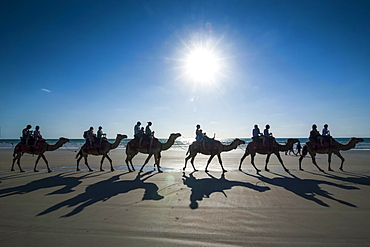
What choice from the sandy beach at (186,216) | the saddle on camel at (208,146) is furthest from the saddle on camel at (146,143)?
the sandy beach at (186,216)

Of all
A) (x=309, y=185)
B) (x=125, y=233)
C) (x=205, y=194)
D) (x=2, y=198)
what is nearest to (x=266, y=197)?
(x=205, y=194)

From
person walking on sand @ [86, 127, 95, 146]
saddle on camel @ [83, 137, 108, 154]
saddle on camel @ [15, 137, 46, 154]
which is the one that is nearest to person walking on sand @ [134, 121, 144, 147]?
saddle on camel @ [83, 137, 108, 154]

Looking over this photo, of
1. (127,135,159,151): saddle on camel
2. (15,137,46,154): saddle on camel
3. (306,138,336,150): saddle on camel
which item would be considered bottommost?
(15,137,46,154): saddle on camel

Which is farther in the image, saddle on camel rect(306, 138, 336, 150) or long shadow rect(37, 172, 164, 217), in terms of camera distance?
saddle on camel rect(306, 138, 336, 150)

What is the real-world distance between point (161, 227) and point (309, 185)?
6573 mm

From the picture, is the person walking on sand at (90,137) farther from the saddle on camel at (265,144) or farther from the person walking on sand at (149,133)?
the saddle on camel at (265,144)

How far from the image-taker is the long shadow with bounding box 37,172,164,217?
5.80 metres

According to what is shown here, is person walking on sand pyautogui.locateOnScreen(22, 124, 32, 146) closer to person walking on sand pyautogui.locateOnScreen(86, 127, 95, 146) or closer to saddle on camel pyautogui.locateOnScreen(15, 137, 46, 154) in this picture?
saddle on camel pyautogui.locateOnScreen(15, 137, 46, 154)

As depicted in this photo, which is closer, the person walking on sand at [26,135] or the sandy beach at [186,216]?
the sandy beach at [186,216]

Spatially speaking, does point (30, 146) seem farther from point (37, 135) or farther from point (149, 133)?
point (149, 133)

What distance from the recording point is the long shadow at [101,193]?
5.80 meters

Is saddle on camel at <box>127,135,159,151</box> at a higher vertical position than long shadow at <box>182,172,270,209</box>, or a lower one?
higher

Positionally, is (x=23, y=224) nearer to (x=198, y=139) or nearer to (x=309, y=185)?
(x=309, y=185)

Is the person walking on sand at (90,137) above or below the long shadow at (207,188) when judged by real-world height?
above
